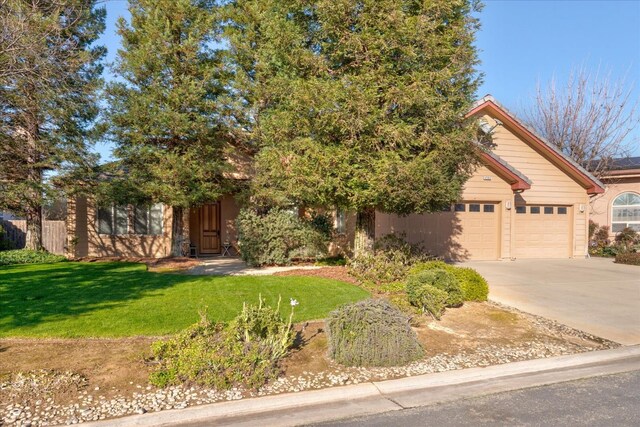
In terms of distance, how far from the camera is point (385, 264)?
994 centimetres

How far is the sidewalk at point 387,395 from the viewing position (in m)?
3.77

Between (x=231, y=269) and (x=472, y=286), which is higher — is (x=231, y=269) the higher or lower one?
the lower one

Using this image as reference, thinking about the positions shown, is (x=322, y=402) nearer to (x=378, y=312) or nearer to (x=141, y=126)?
(x=378, y=312)

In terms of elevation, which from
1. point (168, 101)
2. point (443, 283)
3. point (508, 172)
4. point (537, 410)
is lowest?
point (537, 410)

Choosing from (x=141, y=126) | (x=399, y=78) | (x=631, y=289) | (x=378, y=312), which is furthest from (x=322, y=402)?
(x=141, y=126)

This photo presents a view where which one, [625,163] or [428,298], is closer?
[428,298]

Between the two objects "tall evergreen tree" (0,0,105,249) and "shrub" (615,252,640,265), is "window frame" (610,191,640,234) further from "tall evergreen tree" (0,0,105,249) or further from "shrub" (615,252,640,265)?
"tall evergreen tree" (0,0,105,249)

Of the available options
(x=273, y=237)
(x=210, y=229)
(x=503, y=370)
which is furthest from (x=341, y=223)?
(x=503, y=370)

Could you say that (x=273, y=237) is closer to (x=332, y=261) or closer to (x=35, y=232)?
(x=332, y=261)

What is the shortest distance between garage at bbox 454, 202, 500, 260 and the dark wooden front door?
907cm

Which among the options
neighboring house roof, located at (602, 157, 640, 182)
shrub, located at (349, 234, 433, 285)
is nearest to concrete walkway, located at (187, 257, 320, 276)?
shrub, located at (349, 234, 433, 285)

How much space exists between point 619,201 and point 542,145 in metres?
7.64

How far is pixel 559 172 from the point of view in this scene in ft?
55.5

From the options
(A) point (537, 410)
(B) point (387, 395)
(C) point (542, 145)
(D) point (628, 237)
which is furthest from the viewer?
(D) point (628, 237)
